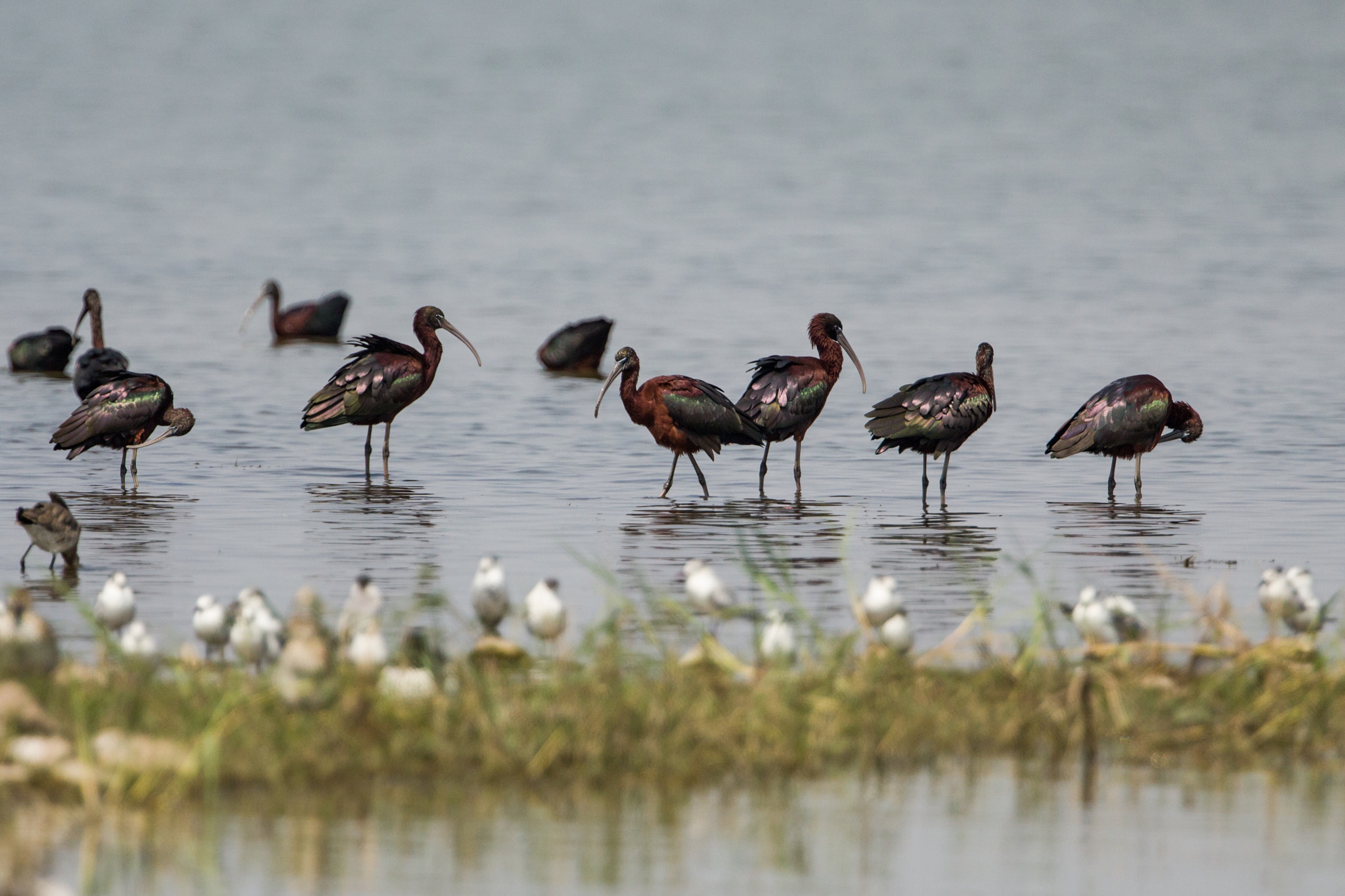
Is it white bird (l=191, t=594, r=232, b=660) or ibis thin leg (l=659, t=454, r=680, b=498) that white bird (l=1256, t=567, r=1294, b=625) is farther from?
ibis thin leg (l=659, t=454, r=680, b=498)

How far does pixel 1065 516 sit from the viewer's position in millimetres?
14836

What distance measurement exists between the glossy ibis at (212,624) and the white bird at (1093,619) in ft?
11.6

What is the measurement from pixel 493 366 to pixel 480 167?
36.0 meters

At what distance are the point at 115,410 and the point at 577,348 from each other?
977cm

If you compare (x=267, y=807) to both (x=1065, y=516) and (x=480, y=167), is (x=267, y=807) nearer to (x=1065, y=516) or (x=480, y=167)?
(x=1065, y=516)

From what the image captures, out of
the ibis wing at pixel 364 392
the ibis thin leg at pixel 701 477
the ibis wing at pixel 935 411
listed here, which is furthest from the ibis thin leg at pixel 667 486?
the ibis wing at pixel 364 392

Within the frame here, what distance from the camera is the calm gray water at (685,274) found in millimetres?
13516

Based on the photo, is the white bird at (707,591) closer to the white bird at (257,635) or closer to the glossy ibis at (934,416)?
the white bird at (257,635)

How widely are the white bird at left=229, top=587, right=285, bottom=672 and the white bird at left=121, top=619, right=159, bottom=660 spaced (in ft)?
1.05

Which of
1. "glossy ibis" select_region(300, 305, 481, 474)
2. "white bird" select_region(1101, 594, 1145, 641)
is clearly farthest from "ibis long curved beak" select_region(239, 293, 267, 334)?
"white bird" select_region(1101, 594, 1145, 641)

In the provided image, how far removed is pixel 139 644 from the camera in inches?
323

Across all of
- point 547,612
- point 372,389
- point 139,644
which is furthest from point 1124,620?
point 372,389

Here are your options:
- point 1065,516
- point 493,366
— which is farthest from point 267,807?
point 493,366

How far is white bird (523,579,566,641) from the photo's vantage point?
8.59 metres
